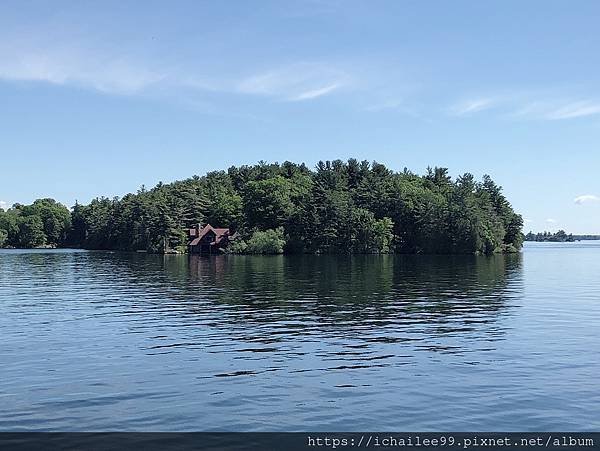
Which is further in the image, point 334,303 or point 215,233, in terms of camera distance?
point 215,233

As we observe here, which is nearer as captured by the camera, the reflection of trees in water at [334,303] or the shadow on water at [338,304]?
the shadow on water at [338,304]

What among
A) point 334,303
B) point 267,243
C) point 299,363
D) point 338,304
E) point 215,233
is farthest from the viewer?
point 215,233

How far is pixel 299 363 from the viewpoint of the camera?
24984mm

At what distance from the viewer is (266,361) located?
2538cm

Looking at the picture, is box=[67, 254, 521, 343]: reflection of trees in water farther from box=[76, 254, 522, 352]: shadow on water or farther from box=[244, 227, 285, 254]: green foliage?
box=[244, 227, 285, 254]: green foliage

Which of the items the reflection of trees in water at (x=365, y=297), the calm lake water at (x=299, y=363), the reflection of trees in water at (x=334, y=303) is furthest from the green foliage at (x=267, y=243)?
the calm lake water at (x=299, y=363)

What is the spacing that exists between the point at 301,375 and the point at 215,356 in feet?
17.1

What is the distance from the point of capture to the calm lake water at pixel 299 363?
17781mm

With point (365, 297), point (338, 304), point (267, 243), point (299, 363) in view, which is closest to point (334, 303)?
point (338, 304)

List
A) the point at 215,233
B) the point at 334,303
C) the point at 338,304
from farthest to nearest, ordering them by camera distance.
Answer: the point at 215,233, the point at 334,303, the point at 338,304

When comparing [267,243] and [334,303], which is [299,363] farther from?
[267,243]

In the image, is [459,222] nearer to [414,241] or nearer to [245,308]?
[414,241]

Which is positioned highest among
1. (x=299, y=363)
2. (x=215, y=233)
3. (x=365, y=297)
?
(x=215, y=233)

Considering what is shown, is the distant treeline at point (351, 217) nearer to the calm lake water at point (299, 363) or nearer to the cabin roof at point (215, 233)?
the cabin roof at point (215, 233)
